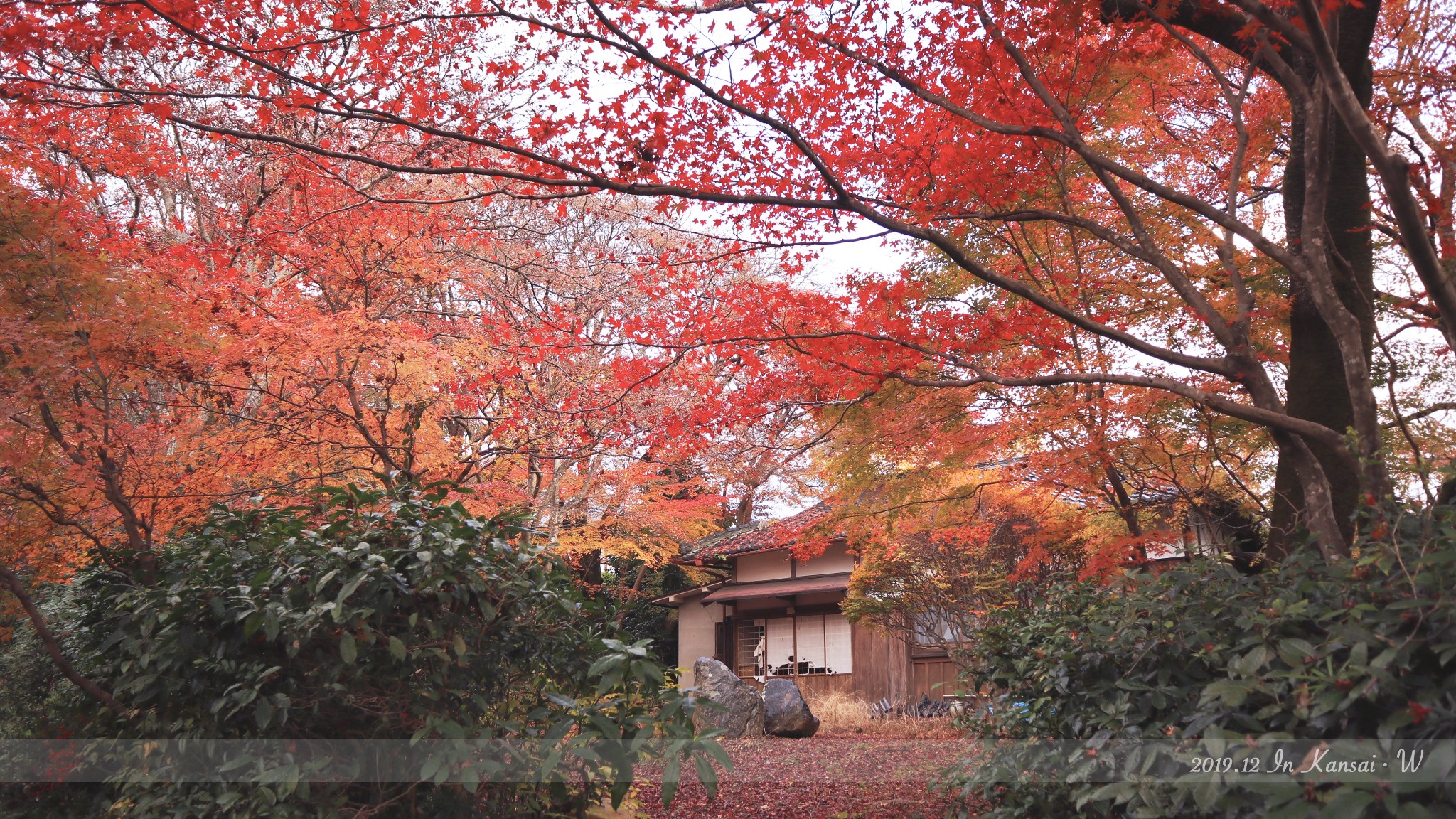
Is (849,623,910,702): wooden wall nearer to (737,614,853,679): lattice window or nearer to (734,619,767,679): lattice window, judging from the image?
(737,614,853,679): lattice window

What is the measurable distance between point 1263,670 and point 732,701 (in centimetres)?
1127

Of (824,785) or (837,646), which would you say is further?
(837,646)

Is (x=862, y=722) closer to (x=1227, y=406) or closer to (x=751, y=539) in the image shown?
(x=751, y=539)

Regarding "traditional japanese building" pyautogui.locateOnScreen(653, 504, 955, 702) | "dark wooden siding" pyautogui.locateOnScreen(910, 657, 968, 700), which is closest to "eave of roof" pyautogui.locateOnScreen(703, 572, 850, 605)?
"traditional japanese building" pyautogui.locateOnScreen(653, 504, 955, 702)

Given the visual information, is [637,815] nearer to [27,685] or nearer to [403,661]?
[403,661]

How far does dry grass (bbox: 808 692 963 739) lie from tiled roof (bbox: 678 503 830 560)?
9.64ft

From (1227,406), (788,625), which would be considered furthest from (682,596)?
(1227,406)

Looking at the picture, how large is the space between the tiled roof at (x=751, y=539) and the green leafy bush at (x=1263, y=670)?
38.4 ft

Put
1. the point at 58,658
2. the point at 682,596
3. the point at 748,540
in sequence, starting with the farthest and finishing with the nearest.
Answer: the point at 682,596
the point at 748,540
the point at 58,658

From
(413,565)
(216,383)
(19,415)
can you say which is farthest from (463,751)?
(216,383)

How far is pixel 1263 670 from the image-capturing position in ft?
8.89

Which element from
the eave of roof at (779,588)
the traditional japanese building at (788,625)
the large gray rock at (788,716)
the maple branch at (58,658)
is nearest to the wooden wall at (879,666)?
the traditional japanese building at (788,625)

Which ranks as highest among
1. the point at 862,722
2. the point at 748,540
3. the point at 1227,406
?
the point at 748,540

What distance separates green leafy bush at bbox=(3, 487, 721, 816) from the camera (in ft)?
10.1
